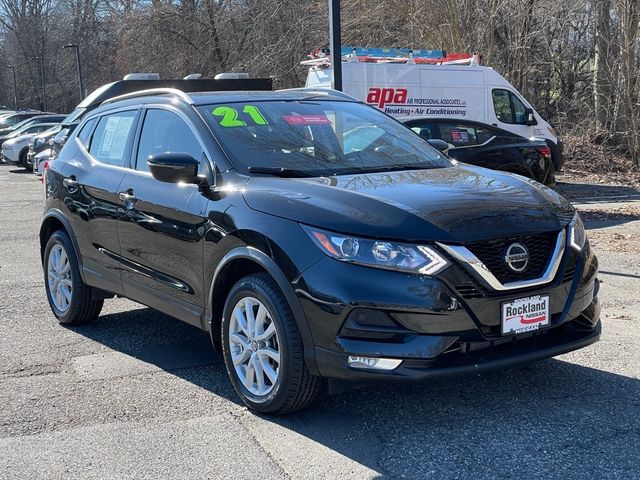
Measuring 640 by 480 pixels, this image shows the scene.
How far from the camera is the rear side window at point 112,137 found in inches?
219

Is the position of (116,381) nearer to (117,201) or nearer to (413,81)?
(117,201)

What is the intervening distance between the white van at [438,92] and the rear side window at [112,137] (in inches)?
380

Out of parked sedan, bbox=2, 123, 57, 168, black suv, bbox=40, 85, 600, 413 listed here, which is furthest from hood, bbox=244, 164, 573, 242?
parked sedan, bbox=2, 123, 57, 168

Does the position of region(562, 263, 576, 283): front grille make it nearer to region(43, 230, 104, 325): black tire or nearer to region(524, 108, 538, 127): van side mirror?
region(43, 230, 104, 325): black tire

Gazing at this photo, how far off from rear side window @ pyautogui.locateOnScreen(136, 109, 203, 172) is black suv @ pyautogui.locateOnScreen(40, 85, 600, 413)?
0.01 meters

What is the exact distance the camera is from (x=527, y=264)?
3.89 metres

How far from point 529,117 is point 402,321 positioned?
13.5m

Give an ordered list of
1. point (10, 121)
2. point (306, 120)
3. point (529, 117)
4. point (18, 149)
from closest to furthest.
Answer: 1. point (306, 120)
2. point (529, 117)
3. point (18, 149)
4. point (10, 121)

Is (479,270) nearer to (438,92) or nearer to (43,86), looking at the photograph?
(438,92)

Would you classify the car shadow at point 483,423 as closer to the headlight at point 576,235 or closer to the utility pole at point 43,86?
the headlight at point 576,235

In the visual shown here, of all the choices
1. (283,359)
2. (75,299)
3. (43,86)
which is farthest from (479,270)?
(43,86)

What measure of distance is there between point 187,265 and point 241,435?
1.13m

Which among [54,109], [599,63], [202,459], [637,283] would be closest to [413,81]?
[599,63]

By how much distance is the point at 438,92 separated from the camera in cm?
1594
